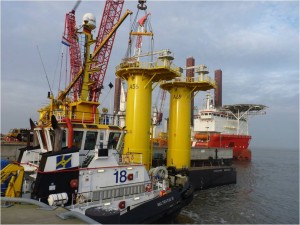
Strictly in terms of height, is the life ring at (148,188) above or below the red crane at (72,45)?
below

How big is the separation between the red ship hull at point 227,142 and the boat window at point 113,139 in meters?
46.0

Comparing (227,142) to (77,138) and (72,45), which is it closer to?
(72,45)

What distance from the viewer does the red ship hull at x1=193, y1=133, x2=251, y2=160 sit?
6156cm

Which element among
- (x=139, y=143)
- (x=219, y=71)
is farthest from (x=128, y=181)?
(x=219, y=71)

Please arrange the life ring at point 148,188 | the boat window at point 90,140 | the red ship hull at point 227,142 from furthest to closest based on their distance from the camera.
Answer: the red ship hull at point 227,142, the life ring at point 148,188, the boat window at point 90,140

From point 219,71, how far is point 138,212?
242 ft

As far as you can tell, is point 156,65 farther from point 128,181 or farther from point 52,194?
point 52,194

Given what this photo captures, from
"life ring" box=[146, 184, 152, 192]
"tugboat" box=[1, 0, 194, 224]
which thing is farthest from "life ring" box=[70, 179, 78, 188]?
"life ring" box=[146, 184, 152, 192]

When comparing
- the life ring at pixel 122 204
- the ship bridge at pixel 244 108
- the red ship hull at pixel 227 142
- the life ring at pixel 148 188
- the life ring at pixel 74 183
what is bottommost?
the life ring at pixel 122 204

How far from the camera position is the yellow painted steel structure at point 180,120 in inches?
1084

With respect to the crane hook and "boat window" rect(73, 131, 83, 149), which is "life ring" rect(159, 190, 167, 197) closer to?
"boat window" rect(73, 131, 83, 149)

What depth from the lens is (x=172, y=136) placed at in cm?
2770

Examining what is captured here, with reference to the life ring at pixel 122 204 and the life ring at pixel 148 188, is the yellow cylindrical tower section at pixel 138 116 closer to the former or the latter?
the life ring at pixel 148 188

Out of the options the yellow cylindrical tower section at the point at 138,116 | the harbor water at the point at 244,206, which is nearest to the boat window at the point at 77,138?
the harbor water at the point at 244,206
